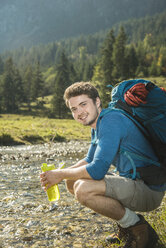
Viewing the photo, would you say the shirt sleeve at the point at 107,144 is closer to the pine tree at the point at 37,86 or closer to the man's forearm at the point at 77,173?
the man's forearm at the point at 77,173

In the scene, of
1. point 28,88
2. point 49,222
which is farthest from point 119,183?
point 28,88

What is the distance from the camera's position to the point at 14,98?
75.9m

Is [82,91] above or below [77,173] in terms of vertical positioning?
above

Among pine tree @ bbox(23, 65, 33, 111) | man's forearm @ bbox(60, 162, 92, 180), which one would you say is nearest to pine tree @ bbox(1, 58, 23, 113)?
pine tree @ bbox(23, 65, 33, 111)

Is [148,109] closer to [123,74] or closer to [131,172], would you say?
[131,172]

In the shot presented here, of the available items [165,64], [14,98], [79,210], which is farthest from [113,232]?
[165,64]

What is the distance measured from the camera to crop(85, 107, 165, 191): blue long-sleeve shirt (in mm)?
3551

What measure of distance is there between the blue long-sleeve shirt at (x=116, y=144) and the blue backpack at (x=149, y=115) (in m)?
0.09

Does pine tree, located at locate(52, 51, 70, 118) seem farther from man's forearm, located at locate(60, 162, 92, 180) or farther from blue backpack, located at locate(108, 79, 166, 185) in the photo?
blue backpack, located at locate(108, 79, 166, 185)

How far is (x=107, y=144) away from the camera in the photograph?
3.54 metres

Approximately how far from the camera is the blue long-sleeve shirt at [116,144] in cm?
355

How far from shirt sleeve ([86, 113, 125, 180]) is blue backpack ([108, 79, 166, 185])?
0.87 ft

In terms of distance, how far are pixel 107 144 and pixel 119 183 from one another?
28.1 inches

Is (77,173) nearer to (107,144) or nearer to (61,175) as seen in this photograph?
(61,175)
